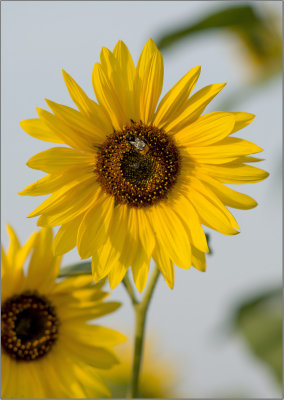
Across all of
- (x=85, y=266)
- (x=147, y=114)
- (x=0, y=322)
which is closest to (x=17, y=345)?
(x=0, y=322)

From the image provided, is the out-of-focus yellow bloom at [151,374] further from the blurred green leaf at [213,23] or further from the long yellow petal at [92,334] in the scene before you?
the blurred green leaf at [213,23]

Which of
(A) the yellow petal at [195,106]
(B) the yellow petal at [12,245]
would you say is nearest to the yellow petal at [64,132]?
(A) the yellow petal at [195,106]

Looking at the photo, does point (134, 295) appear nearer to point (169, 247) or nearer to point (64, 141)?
point (169, 247)

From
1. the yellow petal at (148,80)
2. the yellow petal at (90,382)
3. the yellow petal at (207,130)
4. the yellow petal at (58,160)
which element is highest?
the yellow petal at (148,80)

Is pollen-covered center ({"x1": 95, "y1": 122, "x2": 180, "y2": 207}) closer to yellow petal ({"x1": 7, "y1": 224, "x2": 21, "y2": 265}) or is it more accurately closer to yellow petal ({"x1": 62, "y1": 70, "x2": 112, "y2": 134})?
yellow petal ({"x1": 62, "y1": 70, "x2": 112, "y2": 134})

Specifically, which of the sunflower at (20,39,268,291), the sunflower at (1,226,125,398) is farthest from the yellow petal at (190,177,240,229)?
the sunflower at (1,226,125,398)

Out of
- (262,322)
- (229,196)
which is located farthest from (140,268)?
(262,322)
